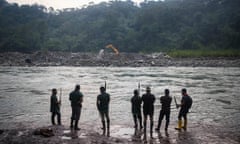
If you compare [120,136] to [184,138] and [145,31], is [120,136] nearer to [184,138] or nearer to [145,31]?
[184,138]

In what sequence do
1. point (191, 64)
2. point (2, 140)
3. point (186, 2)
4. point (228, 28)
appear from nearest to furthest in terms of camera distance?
1. point (2, 140)
2. point (191, 64)
3. point (228, 28)
4. point (186, 2)

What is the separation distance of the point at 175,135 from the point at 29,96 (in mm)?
12991

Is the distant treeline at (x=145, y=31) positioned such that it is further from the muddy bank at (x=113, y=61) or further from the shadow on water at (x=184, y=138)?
the shadow on water at (x=184, y=138)

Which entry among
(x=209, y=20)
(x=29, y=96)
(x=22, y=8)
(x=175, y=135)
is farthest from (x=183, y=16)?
(x=175, y=135)

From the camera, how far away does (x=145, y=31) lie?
3578 inches

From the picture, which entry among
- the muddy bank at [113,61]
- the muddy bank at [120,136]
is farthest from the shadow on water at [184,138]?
the muddy bank at [113,61]

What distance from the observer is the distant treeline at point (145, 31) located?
79.5m

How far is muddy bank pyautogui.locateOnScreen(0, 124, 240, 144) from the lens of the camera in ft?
32.2

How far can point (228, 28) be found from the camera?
7712 cm

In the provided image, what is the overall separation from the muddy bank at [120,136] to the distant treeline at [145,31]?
2666 inches

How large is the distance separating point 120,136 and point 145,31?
81.4 meters

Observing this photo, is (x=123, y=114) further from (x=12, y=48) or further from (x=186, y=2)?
(x=186, y=2)

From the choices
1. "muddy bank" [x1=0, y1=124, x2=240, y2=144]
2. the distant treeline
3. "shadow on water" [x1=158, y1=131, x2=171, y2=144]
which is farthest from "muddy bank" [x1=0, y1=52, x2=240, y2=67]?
"shadow on water" [x1=158, y1=131, x2=171, y2=144]

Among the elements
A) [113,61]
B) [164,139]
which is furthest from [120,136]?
[113,61]
